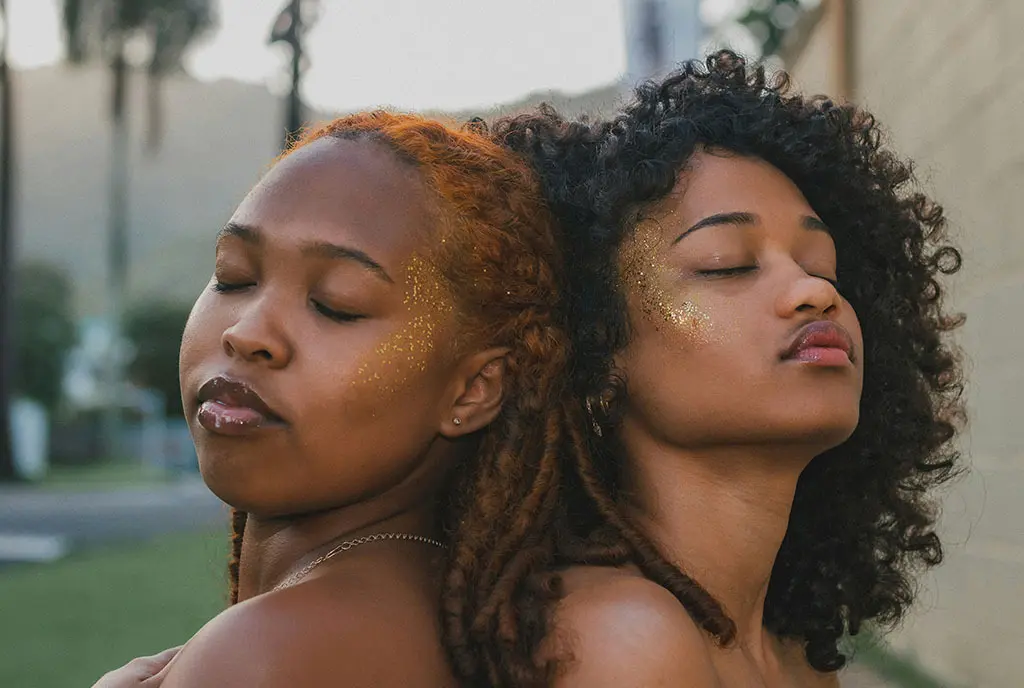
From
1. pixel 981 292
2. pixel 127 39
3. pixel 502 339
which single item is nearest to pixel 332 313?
pixel 502 339

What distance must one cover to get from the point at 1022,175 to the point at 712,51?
6.91 feet

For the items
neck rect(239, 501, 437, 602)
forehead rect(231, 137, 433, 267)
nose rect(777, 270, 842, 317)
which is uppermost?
forehead rect(231, 137, 433, 267)

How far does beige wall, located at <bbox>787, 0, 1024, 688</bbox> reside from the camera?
4.55 metres

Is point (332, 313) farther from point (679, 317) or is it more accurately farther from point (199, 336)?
point (679, 317)

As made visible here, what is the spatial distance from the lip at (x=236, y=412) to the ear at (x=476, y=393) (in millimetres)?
323

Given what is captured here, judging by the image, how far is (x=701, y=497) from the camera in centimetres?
239

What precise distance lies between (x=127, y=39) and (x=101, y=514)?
77.3 ft

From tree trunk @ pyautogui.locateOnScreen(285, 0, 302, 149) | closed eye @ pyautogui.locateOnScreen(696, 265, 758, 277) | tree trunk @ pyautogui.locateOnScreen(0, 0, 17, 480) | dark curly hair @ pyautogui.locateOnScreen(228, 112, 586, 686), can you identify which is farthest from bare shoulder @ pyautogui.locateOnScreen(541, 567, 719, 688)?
tree trunk @ pyautogui.locateOnScreen(0, 0, 17, 480)

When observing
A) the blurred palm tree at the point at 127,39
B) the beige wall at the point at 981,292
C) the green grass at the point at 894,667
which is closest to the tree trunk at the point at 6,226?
the blurred palm tree at the point at 127,39

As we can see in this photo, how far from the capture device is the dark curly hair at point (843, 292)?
2452 mm

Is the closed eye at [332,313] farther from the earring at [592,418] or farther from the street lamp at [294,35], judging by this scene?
the street lamp at [294,35]

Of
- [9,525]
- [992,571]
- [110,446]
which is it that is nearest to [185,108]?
[110,446]

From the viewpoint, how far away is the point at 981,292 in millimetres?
5000

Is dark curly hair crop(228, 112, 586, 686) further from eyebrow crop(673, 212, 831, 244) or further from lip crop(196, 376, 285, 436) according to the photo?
lip crop(196, 376, 285, 436)
